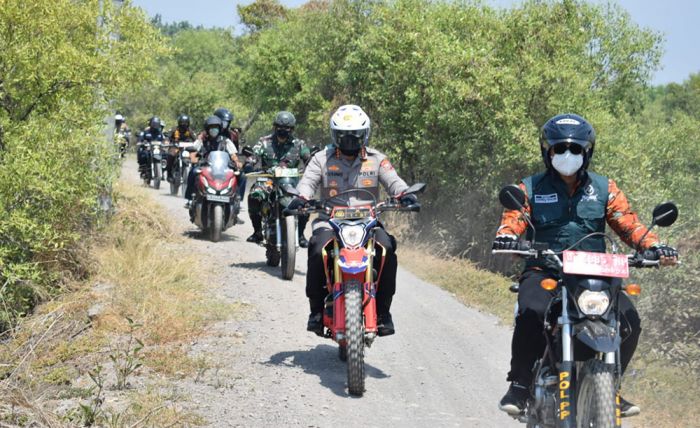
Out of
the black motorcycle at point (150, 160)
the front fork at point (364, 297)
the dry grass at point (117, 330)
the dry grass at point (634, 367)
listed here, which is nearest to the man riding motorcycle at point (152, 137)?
the black motorcycle at point (150, 160)

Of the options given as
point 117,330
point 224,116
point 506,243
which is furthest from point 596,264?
point 224,116

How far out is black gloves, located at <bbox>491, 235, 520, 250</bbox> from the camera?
5.54 meters

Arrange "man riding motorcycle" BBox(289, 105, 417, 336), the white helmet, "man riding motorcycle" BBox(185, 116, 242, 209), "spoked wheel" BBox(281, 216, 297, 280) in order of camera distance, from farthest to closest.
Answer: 1. "man riding motorcycle" BBox(185, 116, 242, 209)
2. "spoked wheel" BBox(281, 216, 297, 280)
3. the white helmet
4. "man riding motorcycle" BBox(289, 105, 417, 336)

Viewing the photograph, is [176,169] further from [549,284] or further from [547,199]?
[549,284]

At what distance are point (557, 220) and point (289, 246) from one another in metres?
6.20

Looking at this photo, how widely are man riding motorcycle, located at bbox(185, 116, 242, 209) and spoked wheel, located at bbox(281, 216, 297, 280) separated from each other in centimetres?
399

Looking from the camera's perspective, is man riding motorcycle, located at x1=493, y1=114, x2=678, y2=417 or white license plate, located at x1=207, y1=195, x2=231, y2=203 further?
white license plate, located at x1=207, y1=195, x2=231, y2=203

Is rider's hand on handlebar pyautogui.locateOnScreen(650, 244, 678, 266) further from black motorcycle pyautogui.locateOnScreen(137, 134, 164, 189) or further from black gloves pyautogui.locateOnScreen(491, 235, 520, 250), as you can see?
black motorcycle pyautogui.locateOnScreen(137, 134, 164, 189)

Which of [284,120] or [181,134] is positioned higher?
[181,134]

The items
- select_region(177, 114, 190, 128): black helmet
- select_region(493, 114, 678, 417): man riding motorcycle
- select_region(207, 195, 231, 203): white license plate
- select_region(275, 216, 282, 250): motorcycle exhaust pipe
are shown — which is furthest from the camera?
select_region(177, 114, 190, 128): black helmet

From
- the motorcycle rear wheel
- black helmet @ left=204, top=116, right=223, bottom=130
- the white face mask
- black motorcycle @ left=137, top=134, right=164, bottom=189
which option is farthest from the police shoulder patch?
black motorcycle @ left=137, top=134, right=164, bottom=189

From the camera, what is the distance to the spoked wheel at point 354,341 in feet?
23.4

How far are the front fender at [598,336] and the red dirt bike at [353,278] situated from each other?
2.37m

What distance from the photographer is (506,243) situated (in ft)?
18.3
